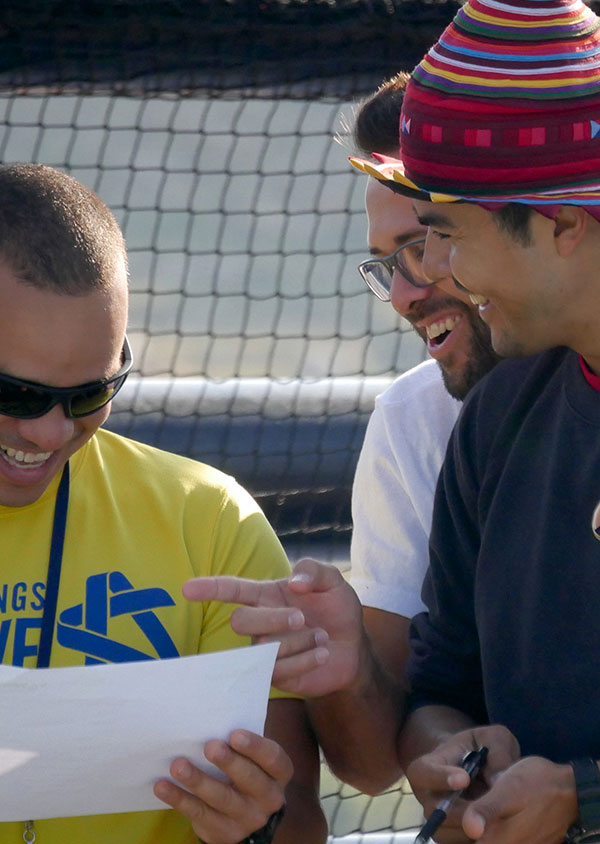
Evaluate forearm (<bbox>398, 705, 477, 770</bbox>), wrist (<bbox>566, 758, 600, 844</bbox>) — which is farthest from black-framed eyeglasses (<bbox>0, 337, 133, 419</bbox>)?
wrist (<bbox>566, 758, 600, 844</bbox>)

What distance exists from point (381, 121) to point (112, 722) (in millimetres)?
1361

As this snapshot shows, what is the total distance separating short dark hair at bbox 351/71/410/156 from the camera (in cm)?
253

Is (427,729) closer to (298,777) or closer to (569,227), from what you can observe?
(298,777)

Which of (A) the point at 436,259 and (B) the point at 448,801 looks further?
(A) the point at 436,259

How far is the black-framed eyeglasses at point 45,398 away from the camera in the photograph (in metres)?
1.86

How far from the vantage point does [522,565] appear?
184 centimetres

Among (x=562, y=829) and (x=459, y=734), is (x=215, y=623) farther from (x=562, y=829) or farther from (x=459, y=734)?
(x=562, y=829)

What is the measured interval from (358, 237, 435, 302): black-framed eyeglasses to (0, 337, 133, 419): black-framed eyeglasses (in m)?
0.74

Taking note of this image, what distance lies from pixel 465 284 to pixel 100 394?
540 millimetres

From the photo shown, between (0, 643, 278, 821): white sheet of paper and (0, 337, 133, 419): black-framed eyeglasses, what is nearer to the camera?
(0, 643, 278, 821): white sheet of paper

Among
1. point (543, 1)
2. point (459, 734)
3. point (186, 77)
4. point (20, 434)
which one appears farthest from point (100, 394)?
point (186, 77)

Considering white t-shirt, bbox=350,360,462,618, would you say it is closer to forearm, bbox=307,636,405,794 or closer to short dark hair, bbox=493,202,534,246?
forearm, bbox=307,636,405,794

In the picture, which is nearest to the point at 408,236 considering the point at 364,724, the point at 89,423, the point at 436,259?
the point at 436,259

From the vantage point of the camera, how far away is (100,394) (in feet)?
6.34
